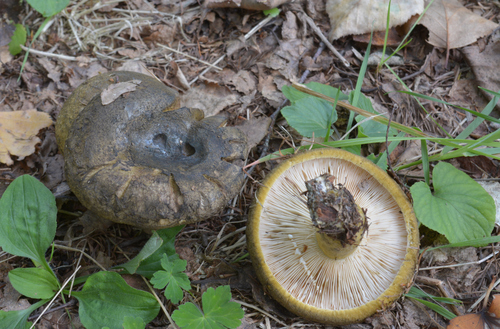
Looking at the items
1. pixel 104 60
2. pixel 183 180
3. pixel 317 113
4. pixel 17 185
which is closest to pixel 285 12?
pixel 317 113

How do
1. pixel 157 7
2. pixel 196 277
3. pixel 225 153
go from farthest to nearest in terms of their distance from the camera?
pixel 157 7 → pixel 196 277 → pixel 225 153

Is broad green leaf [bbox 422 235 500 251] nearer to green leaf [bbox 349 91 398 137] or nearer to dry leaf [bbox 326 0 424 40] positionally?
green leaf [bbox 349 91 398 137]

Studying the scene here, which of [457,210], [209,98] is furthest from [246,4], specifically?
[457,210]

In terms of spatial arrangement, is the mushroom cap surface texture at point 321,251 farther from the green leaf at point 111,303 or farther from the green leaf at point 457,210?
the green leaf at point 111,303

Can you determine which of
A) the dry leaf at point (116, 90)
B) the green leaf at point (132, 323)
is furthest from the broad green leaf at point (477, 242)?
the dry leaf at point (116, 90)

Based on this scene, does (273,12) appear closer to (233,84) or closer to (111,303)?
(233,84)

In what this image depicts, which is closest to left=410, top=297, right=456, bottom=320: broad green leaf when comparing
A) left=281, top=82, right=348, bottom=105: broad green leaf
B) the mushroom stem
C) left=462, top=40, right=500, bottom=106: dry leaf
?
the mushroom stem

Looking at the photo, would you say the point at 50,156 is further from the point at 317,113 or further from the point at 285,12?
the point at 285,12
